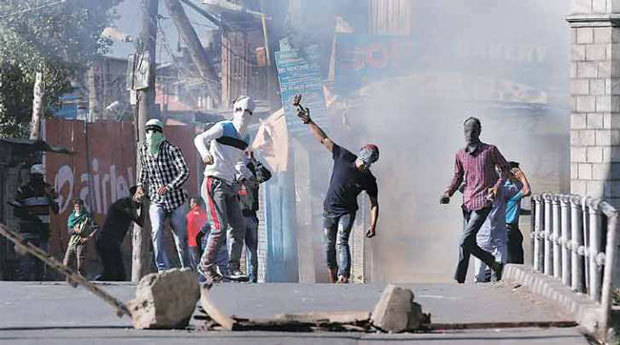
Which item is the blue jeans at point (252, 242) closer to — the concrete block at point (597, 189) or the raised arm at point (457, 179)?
the raised arm at point (457, 179)

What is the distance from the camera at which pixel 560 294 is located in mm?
7621

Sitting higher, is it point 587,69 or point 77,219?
point 587,69

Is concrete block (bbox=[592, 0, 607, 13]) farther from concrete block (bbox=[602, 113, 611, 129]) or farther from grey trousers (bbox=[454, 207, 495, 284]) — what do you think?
grey trousers (bbox=[454, 207, 495, 284])

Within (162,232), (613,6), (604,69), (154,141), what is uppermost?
(613,6)

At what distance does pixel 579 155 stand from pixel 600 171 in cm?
30

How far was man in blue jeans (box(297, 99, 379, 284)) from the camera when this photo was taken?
10.7m

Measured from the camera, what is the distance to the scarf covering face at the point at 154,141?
10.2 m

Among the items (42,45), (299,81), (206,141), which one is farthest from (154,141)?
(42,45)

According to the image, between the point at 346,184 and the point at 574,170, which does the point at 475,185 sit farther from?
the point at 574,170

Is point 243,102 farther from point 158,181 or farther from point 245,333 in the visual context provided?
point 245,333

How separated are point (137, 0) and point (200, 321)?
9.95m

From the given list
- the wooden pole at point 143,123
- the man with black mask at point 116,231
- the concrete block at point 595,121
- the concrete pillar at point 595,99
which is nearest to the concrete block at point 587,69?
the concrete pillar at point 595,99

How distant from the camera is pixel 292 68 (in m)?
18.1

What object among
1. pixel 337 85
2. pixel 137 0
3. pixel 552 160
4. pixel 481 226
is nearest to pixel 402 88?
pixel 337 85
